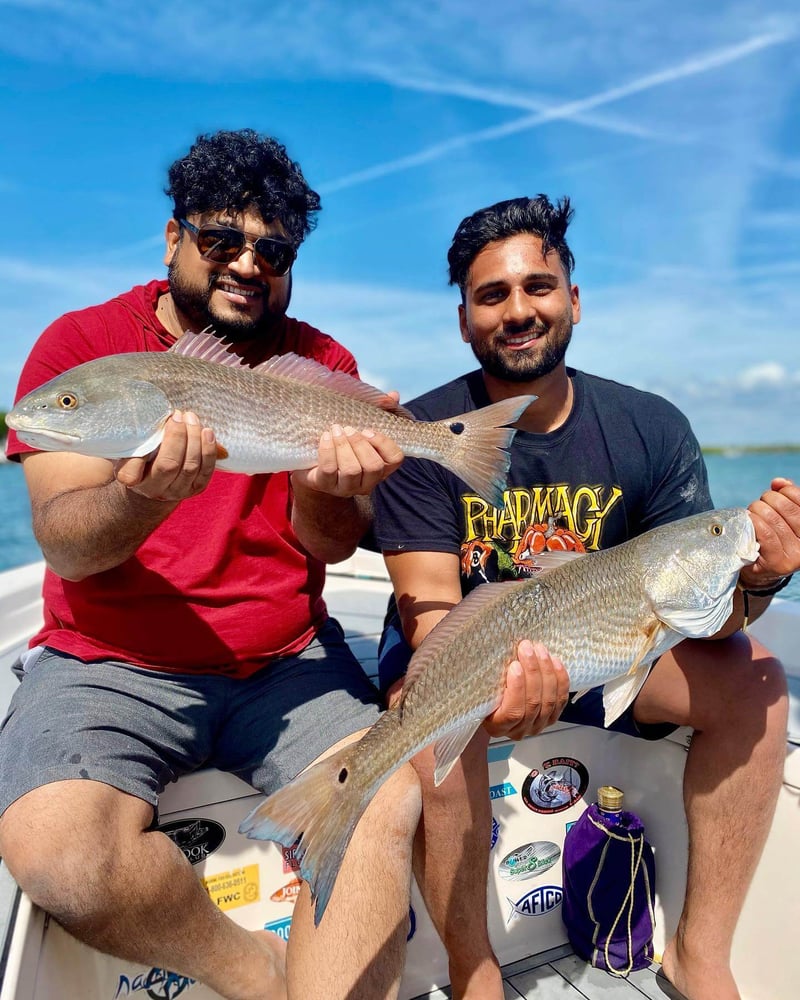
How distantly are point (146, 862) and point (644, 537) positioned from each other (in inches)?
75.5

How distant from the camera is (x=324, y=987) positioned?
236 cm

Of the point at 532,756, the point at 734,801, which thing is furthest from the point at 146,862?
the point at 734,801

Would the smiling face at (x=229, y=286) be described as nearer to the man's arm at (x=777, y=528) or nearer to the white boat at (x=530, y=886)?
the white boat at (x=530, y=886)

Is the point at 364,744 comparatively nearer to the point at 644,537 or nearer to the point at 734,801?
the point at 644,537

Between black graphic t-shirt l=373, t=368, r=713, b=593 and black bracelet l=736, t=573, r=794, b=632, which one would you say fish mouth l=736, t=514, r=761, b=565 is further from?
black graphic t-shirt l=373, t=368, r=713, b=593

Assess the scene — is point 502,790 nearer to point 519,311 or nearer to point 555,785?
point 555,785

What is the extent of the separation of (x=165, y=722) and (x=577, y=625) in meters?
1.54

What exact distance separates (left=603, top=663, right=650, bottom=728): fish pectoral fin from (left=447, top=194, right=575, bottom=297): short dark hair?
6.44ft

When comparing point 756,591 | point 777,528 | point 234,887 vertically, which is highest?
point 777,528

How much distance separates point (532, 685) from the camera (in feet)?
7.78


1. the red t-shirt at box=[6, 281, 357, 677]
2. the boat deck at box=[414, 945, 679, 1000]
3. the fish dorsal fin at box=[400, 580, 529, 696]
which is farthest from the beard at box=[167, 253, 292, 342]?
the boat deck at box=[414, 945, 679, 1000]

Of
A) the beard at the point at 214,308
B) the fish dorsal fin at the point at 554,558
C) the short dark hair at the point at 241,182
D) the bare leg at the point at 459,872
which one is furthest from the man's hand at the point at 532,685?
the short dark hair at the point at 241,182

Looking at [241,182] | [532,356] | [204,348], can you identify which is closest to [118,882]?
[204,348]

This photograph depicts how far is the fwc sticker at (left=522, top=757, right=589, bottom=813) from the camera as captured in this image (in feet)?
11.0
